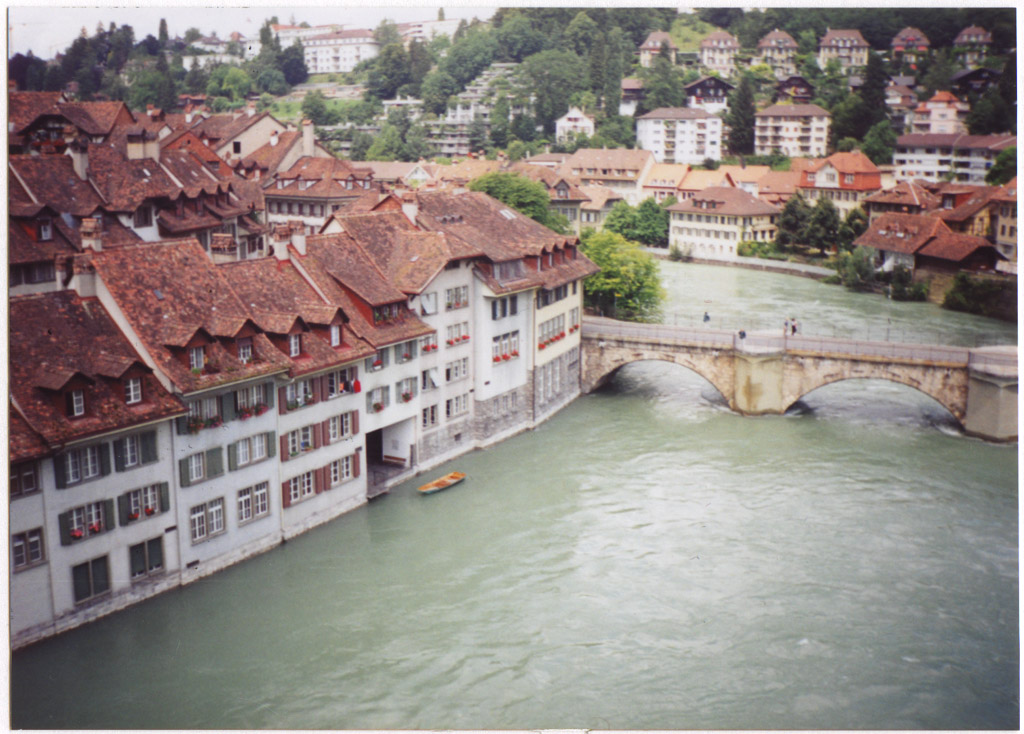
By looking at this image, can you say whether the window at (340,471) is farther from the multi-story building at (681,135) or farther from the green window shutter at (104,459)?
the multi-story building at (681,135)

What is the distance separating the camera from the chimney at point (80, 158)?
27344mm

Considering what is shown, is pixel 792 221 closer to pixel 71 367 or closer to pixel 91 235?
pixel 91 235

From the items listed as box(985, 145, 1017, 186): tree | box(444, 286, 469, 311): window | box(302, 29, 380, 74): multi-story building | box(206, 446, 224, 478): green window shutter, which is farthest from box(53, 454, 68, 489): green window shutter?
box(985, 145, 1017, 186): tree

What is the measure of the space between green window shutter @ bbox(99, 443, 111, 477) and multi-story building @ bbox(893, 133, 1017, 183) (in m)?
26.7

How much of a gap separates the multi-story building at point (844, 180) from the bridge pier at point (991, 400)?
29025mm

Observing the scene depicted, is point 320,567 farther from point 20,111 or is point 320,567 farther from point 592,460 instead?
point 20,111

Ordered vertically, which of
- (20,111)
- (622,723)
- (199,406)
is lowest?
(622,723)

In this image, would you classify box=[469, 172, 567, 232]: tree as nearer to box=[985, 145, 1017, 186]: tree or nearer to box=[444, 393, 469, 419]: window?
box=[985, 145, 1017, 186]: tree

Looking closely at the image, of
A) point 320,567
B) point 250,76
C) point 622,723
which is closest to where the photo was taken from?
point 622,723

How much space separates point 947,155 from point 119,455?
37.4 m

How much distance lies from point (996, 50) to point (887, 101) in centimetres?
3181

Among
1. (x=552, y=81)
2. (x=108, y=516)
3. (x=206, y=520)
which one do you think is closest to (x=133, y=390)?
(x=108, y=516)

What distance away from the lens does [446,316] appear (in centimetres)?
2692

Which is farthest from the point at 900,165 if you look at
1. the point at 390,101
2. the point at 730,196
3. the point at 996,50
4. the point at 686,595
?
the point at 686,595
